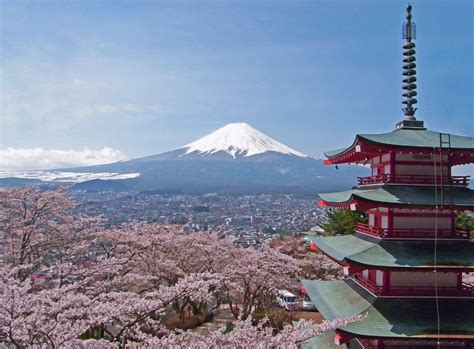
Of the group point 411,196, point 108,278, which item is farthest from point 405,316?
point 108,278

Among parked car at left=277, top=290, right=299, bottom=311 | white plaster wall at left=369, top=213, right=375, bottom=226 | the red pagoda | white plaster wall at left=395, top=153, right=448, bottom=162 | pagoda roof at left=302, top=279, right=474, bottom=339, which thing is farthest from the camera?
parked car at left=277, top=290, right=299, bottom=311

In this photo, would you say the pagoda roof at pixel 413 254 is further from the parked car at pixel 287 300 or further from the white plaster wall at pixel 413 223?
the parked car at pixel 287 300

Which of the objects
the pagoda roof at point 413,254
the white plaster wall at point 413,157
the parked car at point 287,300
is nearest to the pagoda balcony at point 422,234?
the pagoda roof at point 413,254

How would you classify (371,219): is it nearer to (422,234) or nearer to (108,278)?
(422,234)

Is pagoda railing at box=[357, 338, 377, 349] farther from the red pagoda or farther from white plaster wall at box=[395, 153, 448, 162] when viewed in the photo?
white plaster wall at box=[395, 153, 448, 162]

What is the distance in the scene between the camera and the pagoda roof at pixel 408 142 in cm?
861

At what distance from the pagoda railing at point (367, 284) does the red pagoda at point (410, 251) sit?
0.02 m

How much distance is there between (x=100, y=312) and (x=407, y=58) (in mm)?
8809

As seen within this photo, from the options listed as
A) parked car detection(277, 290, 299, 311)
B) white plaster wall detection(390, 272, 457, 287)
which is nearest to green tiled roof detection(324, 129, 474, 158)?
white plaster wall detection(390, 272, 457, 287)

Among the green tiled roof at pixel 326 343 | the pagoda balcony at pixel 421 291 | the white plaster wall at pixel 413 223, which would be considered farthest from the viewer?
the green tiled roof at pixel 326 343

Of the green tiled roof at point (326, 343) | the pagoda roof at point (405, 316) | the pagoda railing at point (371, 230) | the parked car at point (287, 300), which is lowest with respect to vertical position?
the parked car at point (287, 300)

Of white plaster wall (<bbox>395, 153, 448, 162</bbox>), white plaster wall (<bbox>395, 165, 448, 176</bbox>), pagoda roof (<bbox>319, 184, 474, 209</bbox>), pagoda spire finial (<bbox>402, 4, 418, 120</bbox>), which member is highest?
pagoda spire finial (<bbox>402, 4, 418, 120</bbox>)

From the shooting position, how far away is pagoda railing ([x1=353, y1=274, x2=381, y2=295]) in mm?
8656

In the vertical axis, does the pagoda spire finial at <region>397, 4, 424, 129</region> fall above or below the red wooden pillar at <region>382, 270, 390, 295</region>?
above
